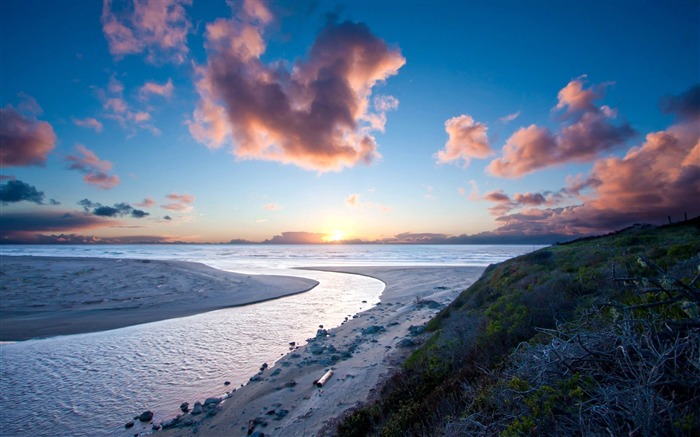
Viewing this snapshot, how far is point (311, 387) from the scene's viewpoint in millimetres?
8078

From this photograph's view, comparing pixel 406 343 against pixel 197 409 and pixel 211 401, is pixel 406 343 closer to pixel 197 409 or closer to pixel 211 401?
pixel 211 401

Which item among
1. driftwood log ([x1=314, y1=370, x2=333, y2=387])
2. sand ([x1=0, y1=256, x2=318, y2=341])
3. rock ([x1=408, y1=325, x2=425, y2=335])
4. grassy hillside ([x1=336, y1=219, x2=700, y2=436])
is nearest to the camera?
grassy hillside ([x1=336, y1=219, x2=700, y2=436])

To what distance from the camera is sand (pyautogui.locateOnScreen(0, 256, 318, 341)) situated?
15.3 meters

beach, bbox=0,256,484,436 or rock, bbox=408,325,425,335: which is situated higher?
rock, bbox=408,325,425,335

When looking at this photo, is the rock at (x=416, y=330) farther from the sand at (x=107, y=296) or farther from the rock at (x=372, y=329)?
the sand at (x=107, y=296)

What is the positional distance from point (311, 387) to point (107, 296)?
67.1ft

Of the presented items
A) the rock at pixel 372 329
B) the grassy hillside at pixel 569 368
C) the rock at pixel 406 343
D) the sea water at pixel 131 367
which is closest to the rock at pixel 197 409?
the sea water at pixel 131 367

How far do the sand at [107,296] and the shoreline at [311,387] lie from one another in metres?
10.4

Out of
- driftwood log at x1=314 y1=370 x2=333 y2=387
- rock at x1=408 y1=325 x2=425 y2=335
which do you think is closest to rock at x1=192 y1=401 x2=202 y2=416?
driftwood log at x1=314 y1=370 x2=333 y2=387

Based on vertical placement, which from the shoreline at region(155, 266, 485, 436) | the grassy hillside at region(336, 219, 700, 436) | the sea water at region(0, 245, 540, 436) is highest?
the grassy hillside at region(336, 219, 700, 436)

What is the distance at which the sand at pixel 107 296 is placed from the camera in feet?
50.2

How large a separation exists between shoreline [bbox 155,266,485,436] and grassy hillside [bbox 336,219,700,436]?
122 centimetres

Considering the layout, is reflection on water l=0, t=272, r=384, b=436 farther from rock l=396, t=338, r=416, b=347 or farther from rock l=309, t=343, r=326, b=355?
rock l=396, t=338, r=416, b=347

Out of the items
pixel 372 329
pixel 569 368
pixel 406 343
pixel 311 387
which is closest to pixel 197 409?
pixel 311 387
